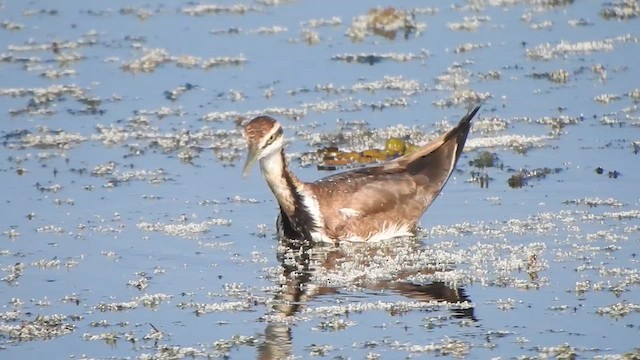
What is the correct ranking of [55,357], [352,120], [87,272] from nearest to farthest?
[55,357] → [87,272] → [352,120]

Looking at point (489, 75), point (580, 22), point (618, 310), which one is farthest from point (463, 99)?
point (618, 310)

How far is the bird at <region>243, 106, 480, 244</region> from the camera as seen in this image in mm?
11867

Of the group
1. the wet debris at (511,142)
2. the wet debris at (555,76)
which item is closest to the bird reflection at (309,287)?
the wet debris at (511,142)

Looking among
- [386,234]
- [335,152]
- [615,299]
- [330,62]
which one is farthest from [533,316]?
[330,62]

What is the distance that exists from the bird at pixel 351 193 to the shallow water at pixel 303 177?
0.23 metres

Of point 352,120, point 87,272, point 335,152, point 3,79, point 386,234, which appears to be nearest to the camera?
point 87,272

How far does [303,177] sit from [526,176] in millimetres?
1876

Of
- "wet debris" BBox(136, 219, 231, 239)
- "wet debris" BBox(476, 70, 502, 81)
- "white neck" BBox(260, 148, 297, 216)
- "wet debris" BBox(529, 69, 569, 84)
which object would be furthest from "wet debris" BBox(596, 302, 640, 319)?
"wet debris" BBox(476, 70, 502, 81)

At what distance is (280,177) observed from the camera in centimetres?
1197

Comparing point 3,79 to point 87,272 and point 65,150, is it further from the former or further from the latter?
point 87,272

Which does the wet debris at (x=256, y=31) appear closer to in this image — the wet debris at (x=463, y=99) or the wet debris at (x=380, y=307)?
the wet debris at (x=463, y=99)

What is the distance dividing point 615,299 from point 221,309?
244 centimetres

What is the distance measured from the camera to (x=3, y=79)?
1725 centimetres

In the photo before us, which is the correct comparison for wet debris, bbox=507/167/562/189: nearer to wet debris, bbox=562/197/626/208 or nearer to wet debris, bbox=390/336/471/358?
wet debris, bbox=562/197/626/208
